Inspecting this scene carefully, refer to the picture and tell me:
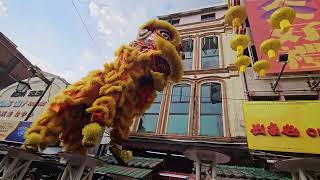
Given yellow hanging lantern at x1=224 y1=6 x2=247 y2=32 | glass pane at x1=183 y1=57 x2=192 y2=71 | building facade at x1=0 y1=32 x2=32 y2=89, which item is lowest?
yellow hanging lantern at x1=224 y1=6 x2=247 y2=32

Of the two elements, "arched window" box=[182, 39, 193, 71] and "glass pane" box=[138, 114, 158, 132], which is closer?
"glass pane" box=[138, 114, 158, 132]

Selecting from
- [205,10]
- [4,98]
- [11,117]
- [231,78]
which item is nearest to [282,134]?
[231,78]

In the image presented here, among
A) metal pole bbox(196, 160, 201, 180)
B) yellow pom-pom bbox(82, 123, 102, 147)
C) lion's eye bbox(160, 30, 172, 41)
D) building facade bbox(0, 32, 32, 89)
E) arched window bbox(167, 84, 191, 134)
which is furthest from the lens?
building facade bbox(0, 32, 32, 89)

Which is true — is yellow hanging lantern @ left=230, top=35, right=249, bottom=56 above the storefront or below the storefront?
above

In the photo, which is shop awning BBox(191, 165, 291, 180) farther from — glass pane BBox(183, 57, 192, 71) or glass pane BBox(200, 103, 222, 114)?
glass pane BBox(183, 57, 192, 71)

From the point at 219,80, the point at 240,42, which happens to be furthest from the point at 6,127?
the point at 240,42

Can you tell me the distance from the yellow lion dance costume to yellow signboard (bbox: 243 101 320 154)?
17.5 feet

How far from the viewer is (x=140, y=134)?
Answer: 37.7 ft

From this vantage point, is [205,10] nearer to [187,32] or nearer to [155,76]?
[187,32]

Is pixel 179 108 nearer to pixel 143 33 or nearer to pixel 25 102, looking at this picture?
pixel 143 33

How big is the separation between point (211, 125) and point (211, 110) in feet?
3.06

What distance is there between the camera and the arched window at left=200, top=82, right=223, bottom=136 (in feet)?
35.8

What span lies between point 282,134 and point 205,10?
1192 cm

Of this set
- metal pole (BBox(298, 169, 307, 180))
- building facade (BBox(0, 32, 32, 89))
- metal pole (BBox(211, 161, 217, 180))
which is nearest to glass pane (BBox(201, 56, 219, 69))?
metal pole (BBox(211, 161, 217, 180))
